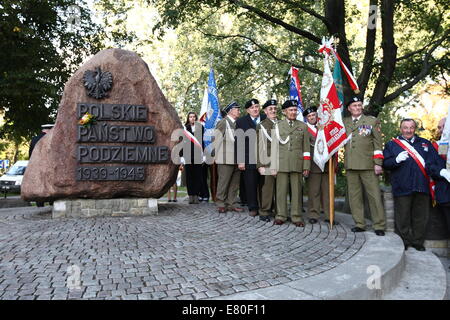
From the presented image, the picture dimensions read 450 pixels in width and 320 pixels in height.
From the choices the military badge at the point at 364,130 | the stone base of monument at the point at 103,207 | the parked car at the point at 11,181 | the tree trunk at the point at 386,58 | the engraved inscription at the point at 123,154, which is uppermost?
the tree trunk at the point at 386,58

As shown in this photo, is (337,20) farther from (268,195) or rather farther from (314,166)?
(268,195)

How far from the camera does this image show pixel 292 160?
235 inches

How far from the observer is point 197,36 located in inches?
1065

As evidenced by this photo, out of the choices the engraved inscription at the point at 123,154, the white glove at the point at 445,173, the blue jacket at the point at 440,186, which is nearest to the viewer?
the white glove at the point at 445,173

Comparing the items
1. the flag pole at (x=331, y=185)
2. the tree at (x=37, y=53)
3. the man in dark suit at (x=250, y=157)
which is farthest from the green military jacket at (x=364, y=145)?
the tree at (x=37, y=53)

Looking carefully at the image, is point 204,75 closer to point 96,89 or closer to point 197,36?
point 197,36

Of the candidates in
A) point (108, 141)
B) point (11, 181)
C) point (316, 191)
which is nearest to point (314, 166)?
point (316, 191)

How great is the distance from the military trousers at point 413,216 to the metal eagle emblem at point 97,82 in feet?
17.8

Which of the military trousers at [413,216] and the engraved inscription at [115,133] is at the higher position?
the engraved inscription at [115,133]

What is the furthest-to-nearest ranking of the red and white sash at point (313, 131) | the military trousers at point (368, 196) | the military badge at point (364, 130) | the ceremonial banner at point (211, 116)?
1. the ceremonial banner at point (211, 116)
2. the red and white sash at point (313, 131)
3. the military badge at point (364, 130)
4. the military trousers at point (368, 196)

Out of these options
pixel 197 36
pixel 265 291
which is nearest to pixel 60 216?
pixel 265 291

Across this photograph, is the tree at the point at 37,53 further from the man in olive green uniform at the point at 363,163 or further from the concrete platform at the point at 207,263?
the man in olive green uniform at the point at 363,163

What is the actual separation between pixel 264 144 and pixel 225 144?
0.97 m

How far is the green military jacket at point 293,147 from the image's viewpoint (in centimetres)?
598
